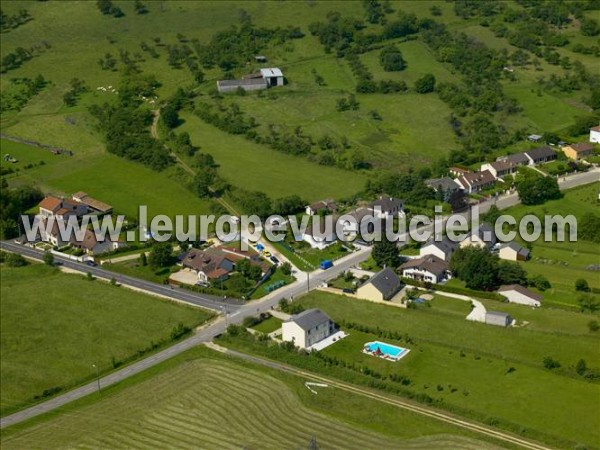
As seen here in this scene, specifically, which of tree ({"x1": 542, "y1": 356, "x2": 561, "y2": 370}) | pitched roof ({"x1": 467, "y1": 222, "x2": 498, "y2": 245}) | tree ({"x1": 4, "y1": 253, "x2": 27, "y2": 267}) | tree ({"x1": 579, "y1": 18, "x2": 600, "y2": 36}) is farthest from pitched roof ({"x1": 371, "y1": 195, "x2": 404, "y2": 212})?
tree ({"x1": 579, "y1": 18, "x2": 600, "y2": 36})

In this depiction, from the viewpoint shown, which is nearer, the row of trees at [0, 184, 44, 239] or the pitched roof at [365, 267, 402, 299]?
the pitched roof at [365, 267, 402, 299]

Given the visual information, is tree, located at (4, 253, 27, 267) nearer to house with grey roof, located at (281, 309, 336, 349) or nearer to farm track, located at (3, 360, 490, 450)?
farm track, located at (3, 360, 490, 450)

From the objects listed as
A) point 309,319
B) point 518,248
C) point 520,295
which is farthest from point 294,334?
point 518,248

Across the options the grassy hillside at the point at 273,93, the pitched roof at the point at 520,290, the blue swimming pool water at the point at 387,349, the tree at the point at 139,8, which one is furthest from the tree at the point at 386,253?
the tree at the point at 139,8

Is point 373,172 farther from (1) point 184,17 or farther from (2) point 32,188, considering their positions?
(1) point 184,17

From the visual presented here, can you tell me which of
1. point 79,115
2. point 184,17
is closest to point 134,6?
point 184,17
